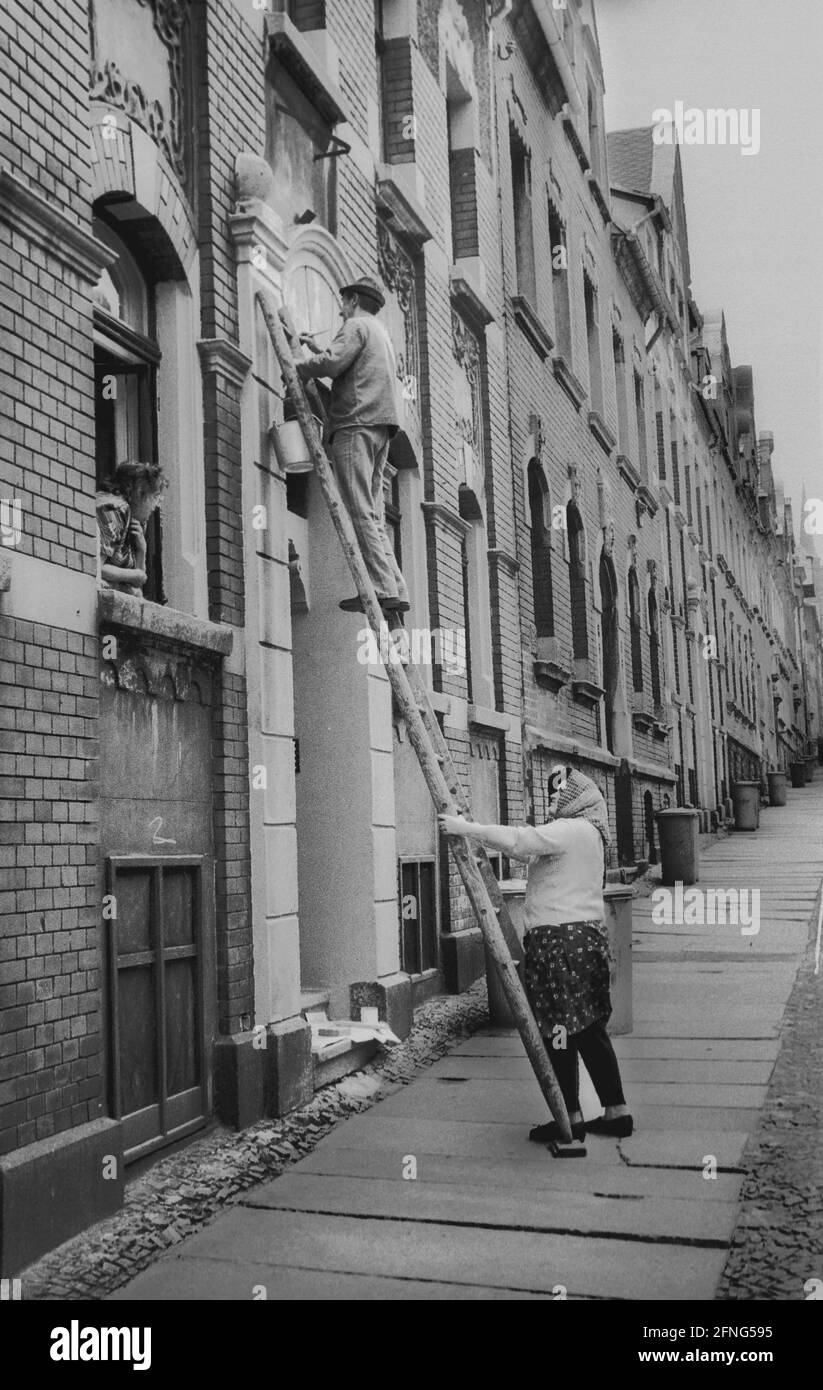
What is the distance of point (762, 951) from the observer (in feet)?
39.4

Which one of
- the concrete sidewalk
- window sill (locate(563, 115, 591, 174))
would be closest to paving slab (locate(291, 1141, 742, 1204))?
the concrete sidewalk

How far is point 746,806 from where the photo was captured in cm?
2817

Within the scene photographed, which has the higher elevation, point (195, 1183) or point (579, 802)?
point (579, 802)

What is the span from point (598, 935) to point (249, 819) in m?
1.82

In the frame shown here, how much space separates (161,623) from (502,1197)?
2745 mm

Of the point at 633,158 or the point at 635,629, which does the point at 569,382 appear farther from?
the point at 633,158

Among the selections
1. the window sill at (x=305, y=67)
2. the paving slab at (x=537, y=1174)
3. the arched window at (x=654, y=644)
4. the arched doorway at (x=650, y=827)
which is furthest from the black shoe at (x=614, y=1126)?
the arched window at (x=654, y=644)

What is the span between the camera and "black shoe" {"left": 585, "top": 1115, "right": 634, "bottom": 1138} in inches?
248

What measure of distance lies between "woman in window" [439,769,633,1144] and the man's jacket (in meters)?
2.41

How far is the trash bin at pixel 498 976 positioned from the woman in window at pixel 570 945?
2.36 m

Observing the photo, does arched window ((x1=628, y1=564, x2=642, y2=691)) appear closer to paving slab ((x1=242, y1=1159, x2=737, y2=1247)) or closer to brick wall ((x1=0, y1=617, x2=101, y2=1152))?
paving slab ((x1=242, y1=1159, x2=737, y2=1247))

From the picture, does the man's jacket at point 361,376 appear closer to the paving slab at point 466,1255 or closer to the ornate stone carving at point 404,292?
the ornate stone carving at point 404,292

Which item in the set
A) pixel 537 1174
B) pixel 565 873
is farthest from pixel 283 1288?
pixel 565 873
